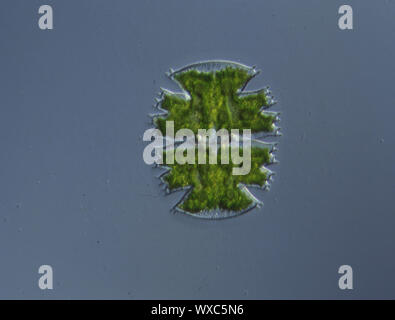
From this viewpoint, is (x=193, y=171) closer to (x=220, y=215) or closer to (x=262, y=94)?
(x=220, y=215)

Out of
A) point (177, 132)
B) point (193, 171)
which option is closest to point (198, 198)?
point (193, 171)

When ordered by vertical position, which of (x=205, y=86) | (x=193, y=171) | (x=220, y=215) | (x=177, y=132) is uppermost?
(x=205, y=86)

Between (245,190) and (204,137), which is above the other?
(204,137)

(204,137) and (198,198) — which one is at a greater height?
(204,137)

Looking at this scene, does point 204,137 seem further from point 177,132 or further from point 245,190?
point 245,190

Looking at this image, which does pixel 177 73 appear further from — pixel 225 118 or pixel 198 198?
pixel 198 198

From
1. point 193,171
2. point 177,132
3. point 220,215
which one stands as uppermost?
point 177,132

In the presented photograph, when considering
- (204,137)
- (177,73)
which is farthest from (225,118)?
(177,73)

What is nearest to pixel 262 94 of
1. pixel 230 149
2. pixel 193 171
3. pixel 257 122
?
pixel 257 122
